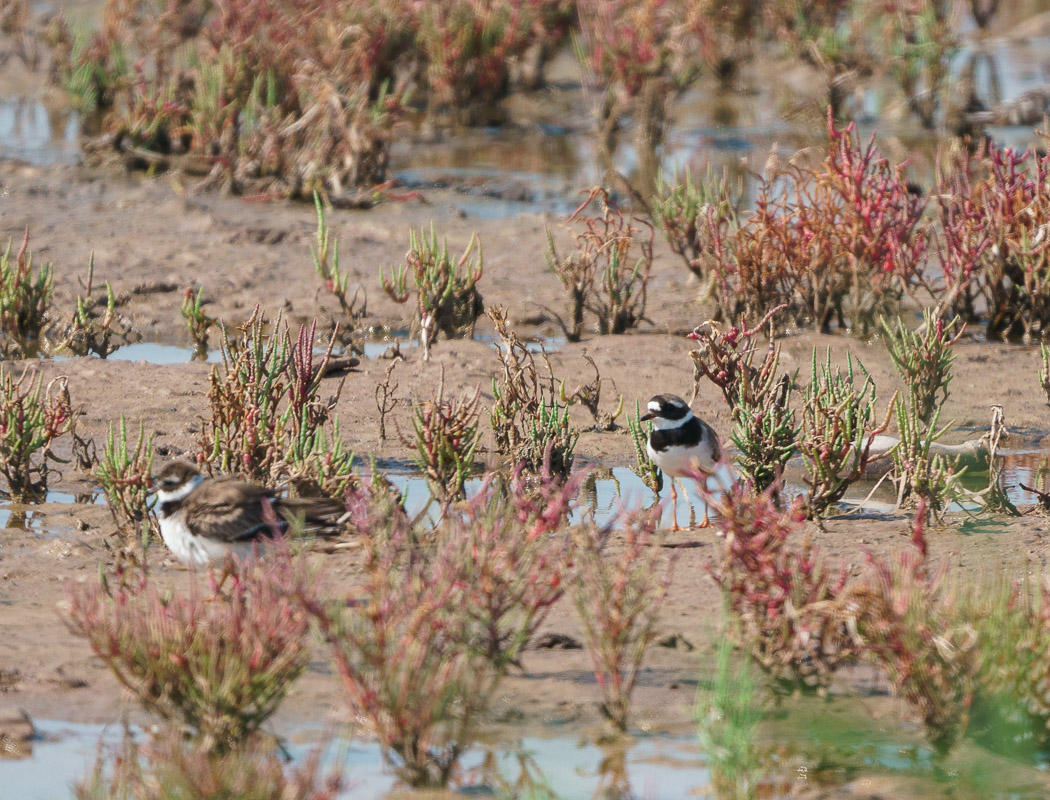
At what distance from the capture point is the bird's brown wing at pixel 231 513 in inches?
211

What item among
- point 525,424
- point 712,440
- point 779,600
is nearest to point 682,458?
point 712,440

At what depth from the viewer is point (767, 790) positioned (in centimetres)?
433

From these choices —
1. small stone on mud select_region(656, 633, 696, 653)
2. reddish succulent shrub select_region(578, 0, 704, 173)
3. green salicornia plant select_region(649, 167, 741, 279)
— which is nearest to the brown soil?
small stone on mud select_region(656, 633, 696, 653)

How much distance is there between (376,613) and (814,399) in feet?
8.68

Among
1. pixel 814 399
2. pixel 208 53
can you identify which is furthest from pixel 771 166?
pixel 208 53

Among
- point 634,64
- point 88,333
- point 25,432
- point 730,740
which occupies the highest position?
point 634,64

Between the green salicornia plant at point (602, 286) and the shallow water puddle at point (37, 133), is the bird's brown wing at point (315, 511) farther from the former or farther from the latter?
the shallow water puddle at point (37, 133)

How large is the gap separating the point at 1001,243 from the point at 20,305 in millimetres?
5569

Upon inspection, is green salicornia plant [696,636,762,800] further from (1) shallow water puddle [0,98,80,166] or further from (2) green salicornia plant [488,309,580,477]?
(1) shallow water puddle [0,98,80,166]

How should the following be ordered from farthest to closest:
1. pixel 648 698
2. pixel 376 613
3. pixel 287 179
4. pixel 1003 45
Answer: pixel 1003 45
pixel 287 179
pixel 648 698
pixel 376 613

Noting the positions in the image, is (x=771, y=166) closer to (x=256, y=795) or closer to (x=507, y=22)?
(x=256, y=795)

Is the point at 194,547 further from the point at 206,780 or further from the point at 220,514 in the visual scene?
the point at 206,780

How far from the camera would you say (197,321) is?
8992mm

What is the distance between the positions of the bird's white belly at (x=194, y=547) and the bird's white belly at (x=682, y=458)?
6.15 ft
